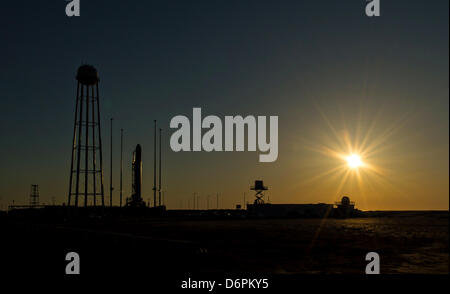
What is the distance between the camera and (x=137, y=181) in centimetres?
14275

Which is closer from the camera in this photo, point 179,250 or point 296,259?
point 179,250

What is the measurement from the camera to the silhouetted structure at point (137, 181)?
453ft

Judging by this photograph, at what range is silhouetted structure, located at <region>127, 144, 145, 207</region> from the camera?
5433 inches
